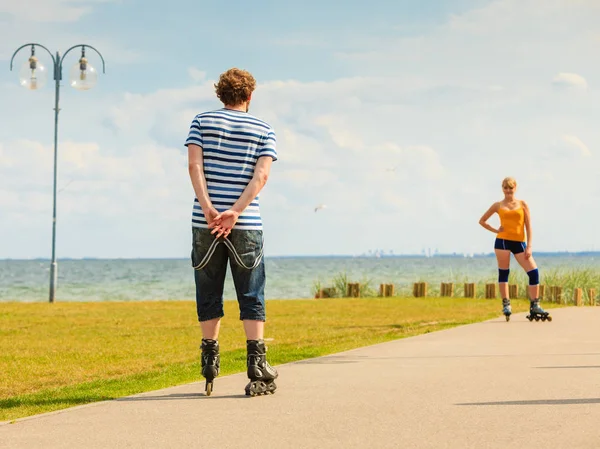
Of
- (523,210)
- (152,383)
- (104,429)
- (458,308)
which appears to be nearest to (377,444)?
(104,429)

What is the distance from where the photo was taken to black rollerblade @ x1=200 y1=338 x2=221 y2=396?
650 centimetres

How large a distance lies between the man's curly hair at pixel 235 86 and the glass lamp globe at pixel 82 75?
54.9ft

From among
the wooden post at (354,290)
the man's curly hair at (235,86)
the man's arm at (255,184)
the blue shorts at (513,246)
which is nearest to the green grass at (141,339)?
the blue shorts at (513,246)

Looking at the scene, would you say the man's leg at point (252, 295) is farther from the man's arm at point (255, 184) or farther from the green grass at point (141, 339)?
the green grass at point (141, 339)

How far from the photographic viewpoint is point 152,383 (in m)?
7.57

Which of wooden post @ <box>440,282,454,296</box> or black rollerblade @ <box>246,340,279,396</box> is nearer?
black rollerblade @ <box>246,340,279,396</box>

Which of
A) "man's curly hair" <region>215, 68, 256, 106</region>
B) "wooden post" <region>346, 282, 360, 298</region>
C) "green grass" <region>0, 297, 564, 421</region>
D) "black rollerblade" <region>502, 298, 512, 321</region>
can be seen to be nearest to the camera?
"man's curly hair" <region>215, 68, 256, 106</region>

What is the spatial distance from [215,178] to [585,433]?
299cm

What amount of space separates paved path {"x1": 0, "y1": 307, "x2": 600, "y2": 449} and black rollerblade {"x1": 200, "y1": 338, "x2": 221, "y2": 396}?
115mm

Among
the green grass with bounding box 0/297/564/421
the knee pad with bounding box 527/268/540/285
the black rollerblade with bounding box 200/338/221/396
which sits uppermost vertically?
the knee pad with bounding box 527/268/540/285

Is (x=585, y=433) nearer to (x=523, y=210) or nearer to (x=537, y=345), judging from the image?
(x=537, y=345)

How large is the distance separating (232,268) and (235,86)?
134 cm

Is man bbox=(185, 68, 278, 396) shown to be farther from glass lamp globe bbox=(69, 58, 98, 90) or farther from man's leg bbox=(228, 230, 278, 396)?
glass lamp globe bbox=(69, 58, 98, 90)

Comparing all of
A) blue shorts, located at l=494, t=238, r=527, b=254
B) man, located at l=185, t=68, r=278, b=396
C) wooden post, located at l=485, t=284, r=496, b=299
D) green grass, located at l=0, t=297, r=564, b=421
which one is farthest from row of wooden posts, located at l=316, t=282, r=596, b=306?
man, located at l=185, t=68, r=278, b=396
